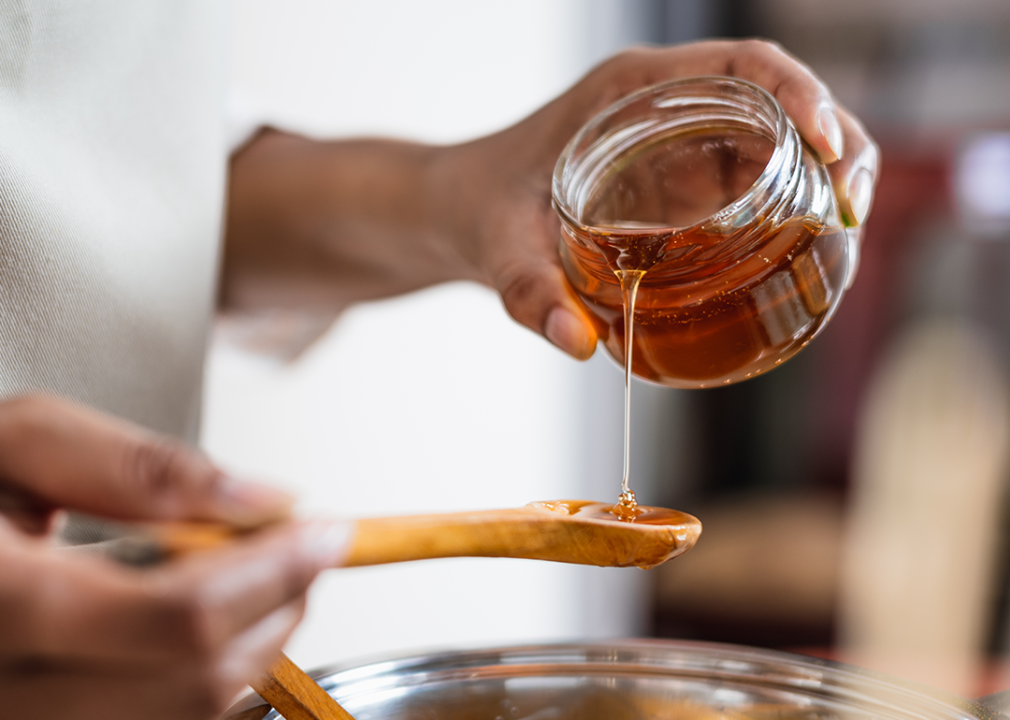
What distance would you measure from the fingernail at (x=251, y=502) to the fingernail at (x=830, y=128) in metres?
0.41

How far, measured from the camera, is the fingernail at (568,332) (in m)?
0.59

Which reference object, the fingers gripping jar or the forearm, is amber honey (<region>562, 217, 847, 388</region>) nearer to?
the fingers gripping jar

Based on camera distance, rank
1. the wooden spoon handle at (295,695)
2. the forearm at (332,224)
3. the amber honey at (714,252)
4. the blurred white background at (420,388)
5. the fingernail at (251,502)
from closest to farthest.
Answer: the fingernail at (251,502) → the wooden spoon handle at (295,695) → the amber honey at (714,252) → the forearm at (332,224) → the blurred white background at (420,388)

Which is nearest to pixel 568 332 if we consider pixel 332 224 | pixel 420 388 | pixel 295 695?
pixel 295 695

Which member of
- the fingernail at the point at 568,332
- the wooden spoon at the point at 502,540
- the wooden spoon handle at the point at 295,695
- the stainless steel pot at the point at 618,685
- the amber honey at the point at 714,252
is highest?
the amber honey at the point at 714,252

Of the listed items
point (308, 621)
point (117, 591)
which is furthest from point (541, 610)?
point (117, 591)

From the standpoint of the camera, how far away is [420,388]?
1526mm

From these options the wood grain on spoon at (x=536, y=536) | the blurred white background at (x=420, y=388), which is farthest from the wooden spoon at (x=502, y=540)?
the blurred white background at (x=420, y=388)

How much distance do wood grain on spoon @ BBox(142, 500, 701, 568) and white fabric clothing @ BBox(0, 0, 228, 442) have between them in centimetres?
33

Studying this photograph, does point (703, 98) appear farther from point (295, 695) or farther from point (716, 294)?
point (295, 695)

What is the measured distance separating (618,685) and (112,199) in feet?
1.59

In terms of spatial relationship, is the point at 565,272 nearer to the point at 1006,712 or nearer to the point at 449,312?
the point at 1006,712

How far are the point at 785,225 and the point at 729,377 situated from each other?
0.10 meters

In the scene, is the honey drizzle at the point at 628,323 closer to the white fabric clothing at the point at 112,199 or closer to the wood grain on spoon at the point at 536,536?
the wood grain on spoon at the point at 536,536
